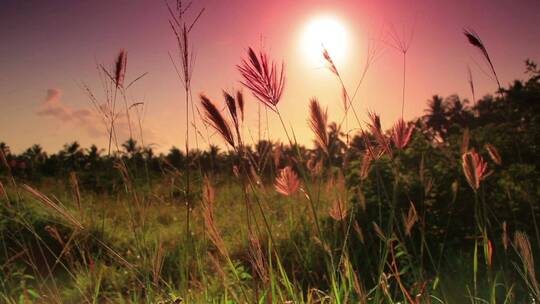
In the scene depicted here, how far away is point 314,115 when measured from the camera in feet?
5.57

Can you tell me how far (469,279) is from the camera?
13.2ft

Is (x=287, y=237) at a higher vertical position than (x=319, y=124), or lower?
lower

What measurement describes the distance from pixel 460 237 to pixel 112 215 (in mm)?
4830

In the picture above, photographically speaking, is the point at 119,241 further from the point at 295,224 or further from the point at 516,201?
the point at 516,201

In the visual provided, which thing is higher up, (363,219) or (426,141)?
(426,141)

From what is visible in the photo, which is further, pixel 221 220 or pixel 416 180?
pixel 221 220

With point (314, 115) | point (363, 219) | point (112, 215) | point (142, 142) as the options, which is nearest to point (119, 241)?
point (112, 215)

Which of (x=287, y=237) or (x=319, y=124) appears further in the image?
(x=287, y=237)

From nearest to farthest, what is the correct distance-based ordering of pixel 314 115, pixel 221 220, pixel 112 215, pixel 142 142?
pixel 314 115 < pixel 142 142 < pixel 221 220 < pixel 112 215

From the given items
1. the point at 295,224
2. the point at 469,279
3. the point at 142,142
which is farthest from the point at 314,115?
the point at 295,224

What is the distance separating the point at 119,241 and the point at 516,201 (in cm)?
402

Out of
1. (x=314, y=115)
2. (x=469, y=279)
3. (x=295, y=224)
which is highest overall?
(x=314, y=115)

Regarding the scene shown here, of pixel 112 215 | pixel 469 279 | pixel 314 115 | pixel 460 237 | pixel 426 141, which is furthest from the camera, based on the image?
pixel 112 215

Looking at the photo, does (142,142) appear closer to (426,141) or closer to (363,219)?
(363,219)
